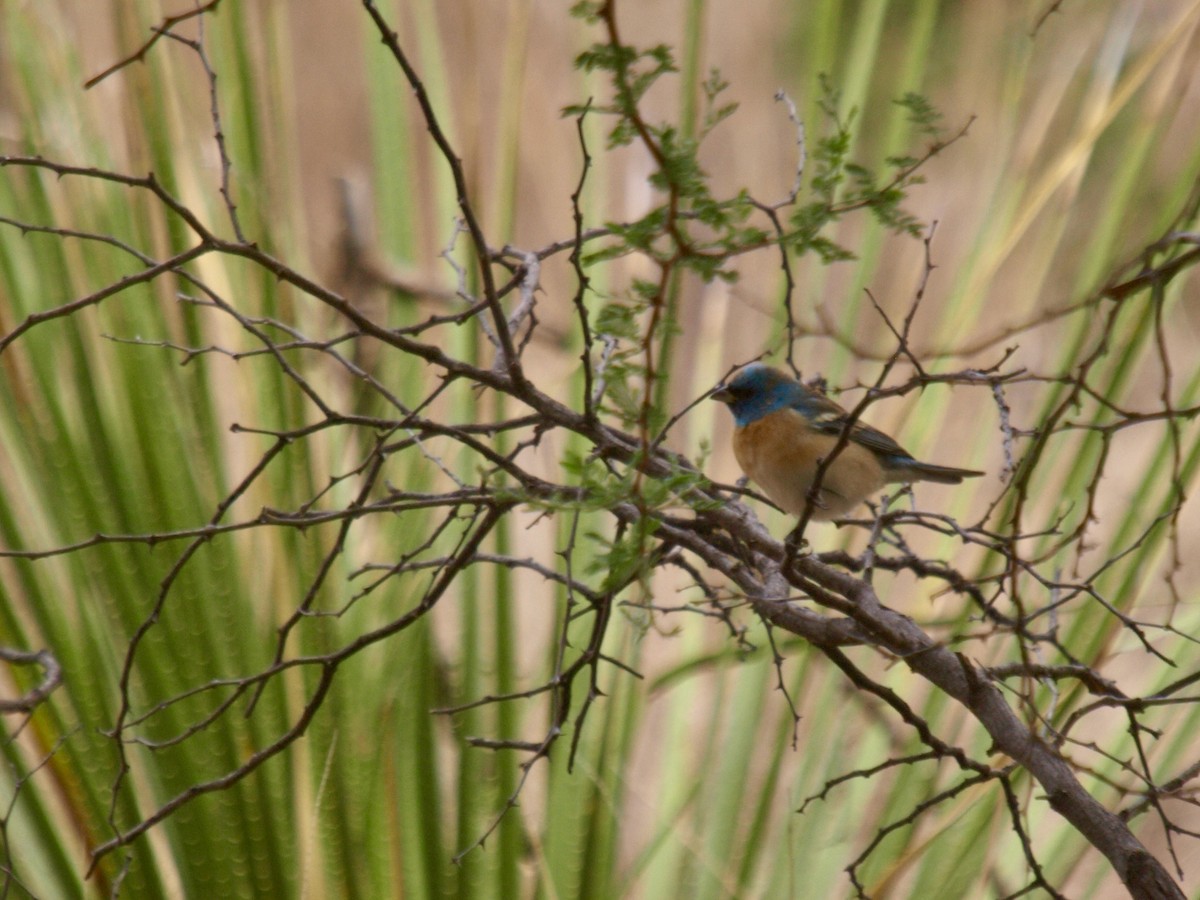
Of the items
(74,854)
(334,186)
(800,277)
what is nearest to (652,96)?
(334,186)

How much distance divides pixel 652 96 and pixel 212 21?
2537 mm

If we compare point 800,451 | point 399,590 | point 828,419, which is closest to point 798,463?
point 800,451

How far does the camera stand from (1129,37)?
294cm

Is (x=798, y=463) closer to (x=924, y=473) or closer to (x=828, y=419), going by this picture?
(x=828, y=419)

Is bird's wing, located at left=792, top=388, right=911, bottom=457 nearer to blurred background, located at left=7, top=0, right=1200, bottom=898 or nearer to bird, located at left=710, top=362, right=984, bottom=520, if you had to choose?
bird, located at left=710, top=362, right=984, bottom=520

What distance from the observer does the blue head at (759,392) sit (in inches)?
117

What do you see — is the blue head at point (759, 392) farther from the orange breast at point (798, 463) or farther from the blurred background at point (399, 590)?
the blurred background at point (399, 590)

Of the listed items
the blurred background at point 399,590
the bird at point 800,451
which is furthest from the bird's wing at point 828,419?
the blurred background at point 399,590

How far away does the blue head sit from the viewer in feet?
9.73

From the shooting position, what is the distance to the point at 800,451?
281 cm

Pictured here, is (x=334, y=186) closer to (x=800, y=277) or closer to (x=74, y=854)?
(x=800, y=277)

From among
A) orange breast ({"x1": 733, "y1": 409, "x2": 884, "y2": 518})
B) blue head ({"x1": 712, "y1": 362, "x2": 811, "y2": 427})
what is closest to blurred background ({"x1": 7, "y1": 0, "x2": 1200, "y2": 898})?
orange breast ({"x1": 733, "y1": 409, "x2": 884, "y2": 518})

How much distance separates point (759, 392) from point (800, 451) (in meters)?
0.23

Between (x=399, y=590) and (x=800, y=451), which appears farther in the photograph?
(x=800, y=451)
